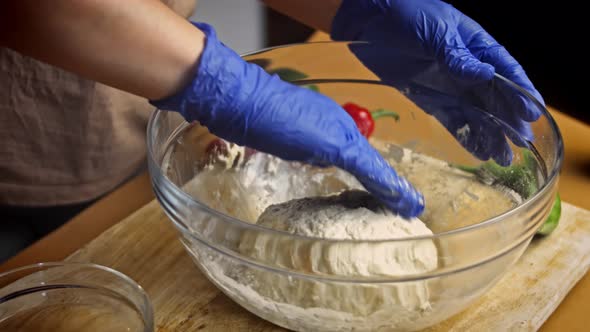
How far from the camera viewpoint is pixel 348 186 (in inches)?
44.7

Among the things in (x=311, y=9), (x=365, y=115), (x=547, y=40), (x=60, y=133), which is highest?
(x=311, y=9)

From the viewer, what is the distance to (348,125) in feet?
2.94

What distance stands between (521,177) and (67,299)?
0.66 meters

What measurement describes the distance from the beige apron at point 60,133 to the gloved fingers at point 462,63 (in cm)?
55

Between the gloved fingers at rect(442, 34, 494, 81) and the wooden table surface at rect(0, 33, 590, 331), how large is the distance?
0.93ft

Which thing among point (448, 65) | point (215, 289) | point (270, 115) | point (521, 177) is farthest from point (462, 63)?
point (215, 289)

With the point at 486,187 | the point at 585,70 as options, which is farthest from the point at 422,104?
the point at 585,70

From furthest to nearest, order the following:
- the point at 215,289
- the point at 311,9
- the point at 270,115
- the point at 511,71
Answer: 1. the point at 311,9
2. the point at 511,71
3. the point at 215,289
4. the point at 270,115

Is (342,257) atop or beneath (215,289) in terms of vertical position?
atop

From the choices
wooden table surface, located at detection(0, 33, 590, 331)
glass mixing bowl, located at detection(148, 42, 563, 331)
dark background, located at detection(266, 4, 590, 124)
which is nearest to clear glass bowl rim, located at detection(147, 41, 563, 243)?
glass mixing bowl, located at detection(148, 42, 563, 331)

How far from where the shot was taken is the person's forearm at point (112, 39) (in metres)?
0.81

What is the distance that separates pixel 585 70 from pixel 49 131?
1.94 m

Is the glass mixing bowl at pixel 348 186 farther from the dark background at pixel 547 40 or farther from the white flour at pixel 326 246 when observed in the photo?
the dark background at pixel 547 40

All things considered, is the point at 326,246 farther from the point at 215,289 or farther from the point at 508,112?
the point at 508,112
